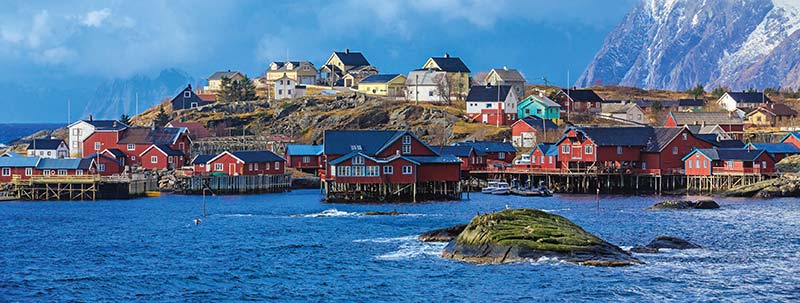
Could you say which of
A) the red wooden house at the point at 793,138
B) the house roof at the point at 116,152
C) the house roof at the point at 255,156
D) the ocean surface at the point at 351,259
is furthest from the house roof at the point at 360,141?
the red wooden house at the point at 793,138

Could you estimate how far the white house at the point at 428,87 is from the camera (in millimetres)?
161000

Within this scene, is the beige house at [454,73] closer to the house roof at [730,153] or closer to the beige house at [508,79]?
the beige house at [508,79]

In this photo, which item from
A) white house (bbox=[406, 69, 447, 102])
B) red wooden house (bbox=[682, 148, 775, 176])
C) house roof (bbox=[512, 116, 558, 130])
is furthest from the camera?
white house (bbox=[406, 69, 447, 102])

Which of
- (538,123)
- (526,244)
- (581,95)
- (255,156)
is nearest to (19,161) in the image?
(255,156)

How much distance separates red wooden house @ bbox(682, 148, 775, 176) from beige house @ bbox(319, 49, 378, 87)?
257ft

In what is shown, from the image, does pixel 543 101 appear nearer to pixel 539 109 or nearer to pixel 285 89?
pixel 539 109

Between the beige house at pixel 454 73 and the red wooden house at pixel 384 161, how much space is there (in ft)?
211

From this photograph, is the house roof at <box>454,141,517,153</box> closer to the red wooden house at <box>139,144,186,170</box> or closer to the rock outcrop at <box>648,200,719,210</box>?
the red wooden house at <box>139,144,186,170</box>

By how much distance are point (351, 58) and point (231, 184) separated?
271ft

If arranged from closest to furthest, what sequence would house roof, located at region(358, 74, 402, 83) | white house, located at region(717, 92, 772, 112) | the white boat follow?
the white boat < white house, located at region(717, 92, 772, 112) < house roof, located at region(358, 74, 402, 83)

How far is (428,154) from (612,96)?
9041 cm

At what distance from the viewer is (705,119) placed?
141m

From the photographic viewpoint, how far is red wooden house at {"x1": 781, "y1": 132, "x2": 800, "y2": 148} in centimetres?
11797

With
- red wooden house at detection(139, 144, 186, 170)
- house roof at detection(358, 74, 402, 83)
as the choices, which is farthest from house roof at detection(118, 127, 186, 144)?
house roof at detection(358, 74, 402, 83)
